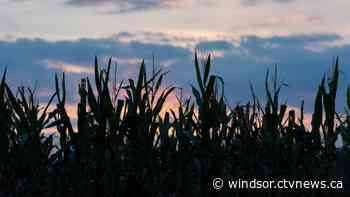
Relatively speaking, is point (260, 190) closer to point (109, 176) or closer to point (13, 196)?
point (109, 176)

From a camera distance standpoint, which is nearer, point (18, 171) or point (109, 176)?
point (109, 176)

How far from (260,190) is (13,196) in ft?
7.83

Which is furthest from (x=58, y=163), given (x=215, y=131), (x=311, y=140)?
(x=311, y=140)

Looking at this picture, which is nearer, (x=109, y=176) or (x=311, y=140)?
(x=109, y=176)

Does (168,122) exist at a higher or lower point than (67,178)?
higher

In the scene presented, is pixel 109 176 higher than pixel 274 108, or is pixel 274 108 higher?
pixel 274 108

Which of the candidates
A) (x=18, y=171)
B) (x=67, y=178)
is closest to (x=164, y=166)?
(x=67, y=178)

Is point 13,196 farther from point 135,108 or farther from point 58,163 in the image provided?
point 135,108

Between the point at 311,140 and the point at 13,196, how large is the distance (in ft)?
9.99

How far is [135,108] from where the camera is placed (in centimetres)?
654

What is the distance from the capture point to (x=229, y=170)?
6.67 meters

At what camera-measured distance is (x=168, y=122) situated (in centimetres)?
662

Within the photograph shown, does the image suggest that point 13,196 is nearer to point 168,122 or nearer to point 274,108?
point 168,122

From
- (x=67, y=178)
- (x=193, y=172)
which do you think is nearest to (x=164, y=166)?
(x=193, y=172)
